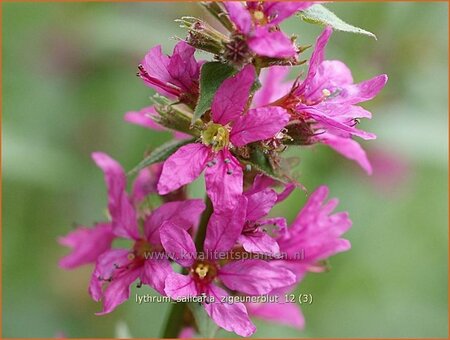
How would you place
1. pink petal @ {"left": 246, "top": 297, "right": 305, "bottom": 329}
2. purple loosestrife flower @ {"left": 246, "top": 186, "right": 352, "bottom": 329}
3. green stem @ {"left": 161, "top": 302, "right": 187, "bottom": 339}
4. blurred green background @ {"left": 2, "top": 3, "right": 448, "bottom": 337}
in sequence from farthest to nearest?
blurred green background @ {"left": 2, "top": 3, "right": 448, "bottom": 337} → pink petal @ {"left": 246, "top": 297, "right": 305, "bottom": 329} → purple loosestrife flower @ {"left": 246, "top": 186, "right": 352, "bottom": 329} → green stem @ {"left": 161, "top": 302, "right": 187, "bottom": 339}

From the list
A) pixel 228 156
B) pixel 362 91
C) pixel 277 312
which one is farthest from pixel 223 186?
pixel 277 312

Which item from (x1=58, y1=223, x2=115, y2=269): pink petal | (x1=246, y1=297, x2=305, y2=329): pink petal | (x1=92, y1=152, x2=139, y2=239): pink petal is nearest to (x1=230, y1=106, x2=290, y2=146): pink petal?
(x1=92, y1=152, x2=139, y2=239): pink petal

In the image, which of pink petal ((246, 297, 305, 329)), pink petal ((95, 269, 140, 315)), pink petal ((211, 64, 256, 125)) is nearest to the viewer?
pink petal ((211, 64, 256, 125))

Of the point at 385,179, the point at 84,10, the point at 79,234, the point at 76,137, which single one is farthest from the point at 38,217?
the point at 385,179

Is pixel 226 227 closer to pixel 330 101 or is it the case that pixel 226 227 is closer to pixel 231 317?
pixel 231 317

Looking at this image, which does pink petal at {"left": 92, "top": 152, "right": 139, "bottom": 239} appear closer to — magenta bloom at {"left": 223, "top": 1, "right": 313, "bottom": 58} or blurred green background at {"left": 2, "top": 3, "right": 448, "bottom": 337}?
magenta bloom at {"left": 223, "top": 1, "right": 313, "bottom": 58}
